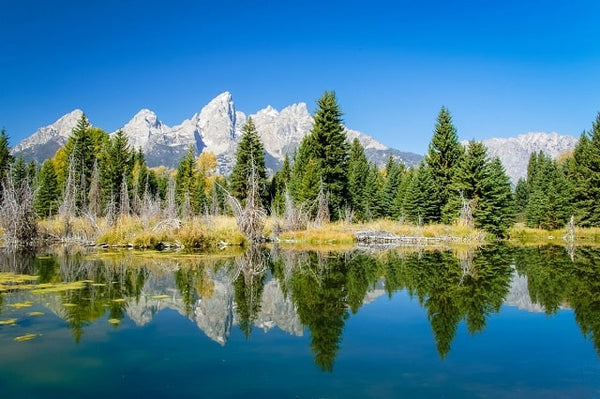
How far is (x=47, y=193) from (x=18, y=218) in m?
32.6

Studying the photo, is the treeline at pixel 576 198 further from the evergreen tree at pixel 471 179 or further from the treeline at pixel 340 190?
the evergreen tree at pixel 471 179

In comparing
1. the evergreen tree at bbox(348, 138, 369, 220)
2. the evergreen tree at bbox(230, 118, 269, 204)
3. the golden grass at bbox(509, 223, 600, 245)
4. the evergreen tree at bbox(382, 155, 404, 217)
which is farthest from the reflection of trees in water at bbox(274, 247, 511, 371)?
the evergreen tree at bbox(382, 155, 404, 217)

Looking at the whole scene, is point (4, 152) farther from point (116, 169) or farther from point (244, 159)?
point (244, 159)

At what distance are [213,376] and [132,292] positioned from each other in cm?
676

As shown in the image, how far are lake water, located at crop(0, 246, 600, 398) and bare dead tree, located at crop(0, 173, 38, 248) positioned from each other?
1223 cm

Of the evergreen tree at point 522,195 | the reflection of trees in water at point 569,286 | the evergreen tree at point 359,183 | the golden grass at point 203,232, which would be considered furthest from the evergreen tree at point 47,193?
the evergreen tree at point 522,195

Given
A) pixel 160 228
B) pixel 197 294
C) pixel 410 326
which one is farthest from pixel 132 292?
pixel 160 228

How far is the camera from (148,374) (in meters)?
6.38

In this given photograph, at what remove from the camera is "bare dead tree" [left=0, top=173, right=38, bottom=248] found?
2650cm

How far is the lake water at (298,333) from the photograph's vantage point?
600cm

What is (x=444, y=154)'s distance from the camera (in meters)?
41.1

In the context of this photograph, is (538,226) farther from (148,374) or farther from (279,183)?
(148,374)

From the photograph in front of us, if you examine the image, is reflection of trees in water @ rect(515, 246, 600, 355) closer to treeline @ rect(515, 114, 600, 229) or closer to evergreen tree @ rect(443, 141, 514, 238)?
evergreen tree @ rect(443, 141, 514, 238)

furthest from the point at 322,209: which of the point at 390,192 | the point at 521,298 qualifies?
the point at 521,298
